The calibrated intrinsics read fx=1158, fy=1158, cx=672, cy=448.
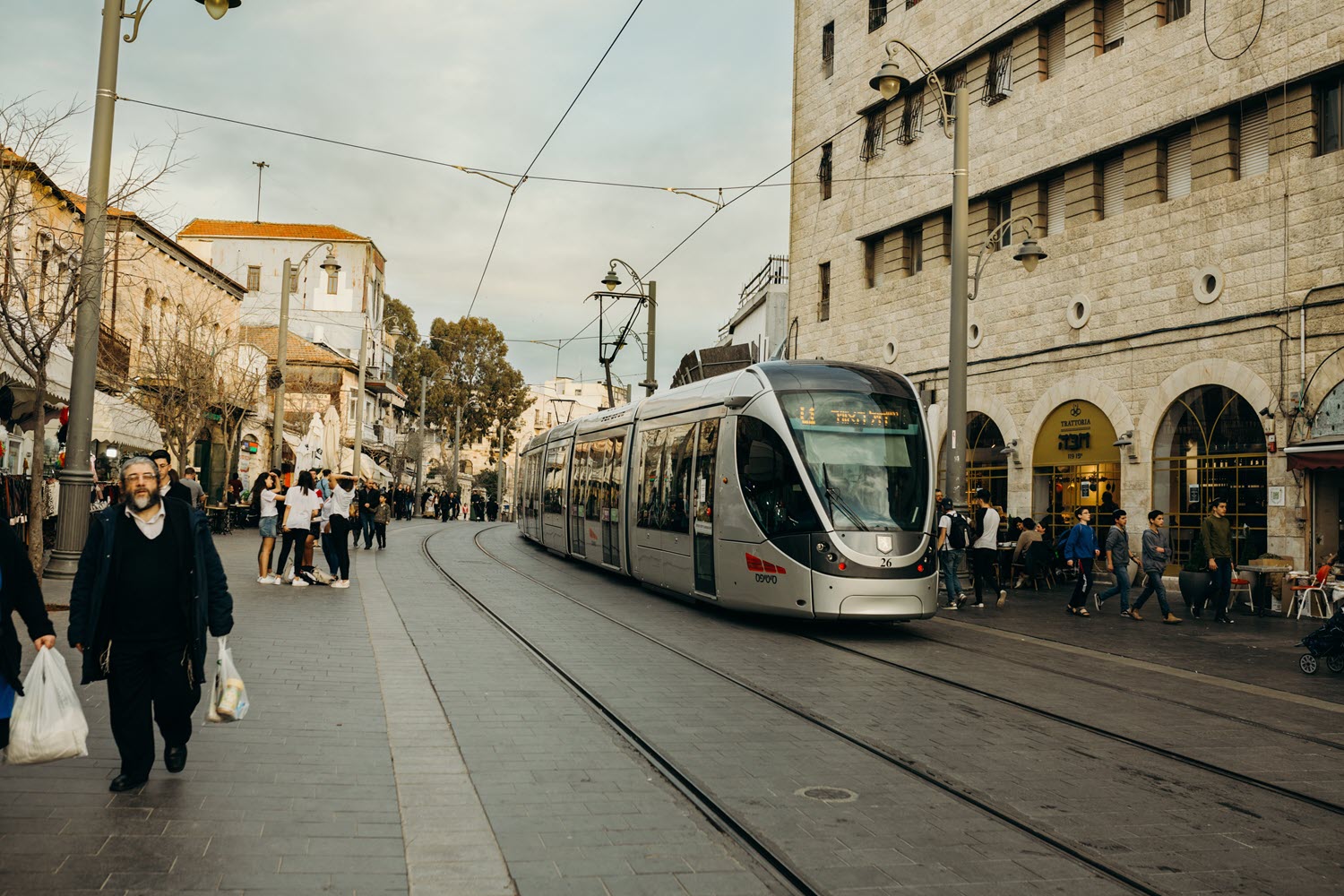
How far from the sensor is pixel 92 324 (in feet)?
42.5

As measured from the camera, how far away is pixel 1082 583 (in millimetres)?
16688

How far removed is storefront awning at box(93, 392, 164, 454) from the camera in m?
19.9

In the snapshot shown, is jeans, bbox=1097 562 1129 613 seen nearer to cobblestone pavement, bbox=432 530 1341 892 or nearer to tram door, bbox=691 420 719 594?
cobblestone pavement, bbox=432 530 1341 892

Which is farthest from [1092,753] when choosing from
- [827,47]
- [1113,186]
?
[827,47]

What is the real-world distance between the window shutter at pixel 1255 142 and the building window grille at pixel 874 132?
11.0 meters

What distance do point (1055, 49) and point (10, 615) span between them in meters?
23.6

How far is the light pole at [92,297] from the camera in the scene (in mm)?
12742

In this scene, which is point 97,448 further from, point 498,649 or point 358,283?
point 358,283

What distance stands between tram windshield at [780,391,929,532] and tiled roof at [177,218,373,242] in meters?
58.4

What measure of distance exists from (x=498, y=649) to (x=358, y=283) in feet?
199

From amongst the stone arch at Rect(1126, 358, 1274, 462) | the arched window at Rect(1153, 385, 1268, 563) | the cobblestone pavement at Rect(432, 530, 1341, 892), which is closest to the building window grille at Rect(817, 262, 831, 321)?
the stone arch at Rect(1126, 358, 1274, 462)

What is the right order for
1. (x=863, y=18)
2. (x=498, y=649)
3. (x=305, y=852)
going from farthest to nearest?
1. (x=863, y=18)
2. (x=498, y=649)
3. (x=305, y=852)

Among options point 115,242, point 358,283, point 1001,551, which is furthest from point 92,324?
point 358,283

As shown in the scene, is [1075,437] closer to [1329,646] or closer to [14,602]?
[1329,646]
